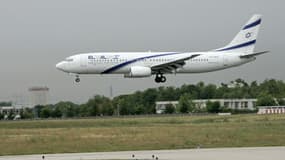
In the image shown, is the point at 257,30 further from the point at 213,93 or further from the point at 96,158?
the point at 213,93

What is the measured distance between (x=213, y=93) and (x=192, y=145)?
135384mm

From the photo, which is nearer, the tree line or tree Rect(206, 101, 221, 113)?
tree Rect(206, 101, 221, 113)

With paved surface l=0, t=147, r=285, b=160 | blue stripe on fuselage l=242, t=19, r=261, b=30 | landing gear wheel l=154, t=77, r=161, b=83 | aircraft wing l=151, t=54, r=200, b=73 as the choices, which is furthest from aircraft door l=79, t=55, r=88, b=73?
paved surface l=0, t=147, r=285, b=160

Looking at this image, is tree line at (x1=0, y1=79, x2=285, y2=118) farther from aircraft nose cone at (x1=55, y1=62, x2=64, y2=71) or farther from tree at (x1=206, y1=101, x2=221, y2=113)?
aircraft nose cone at (x1=55, y1=62, x2=64, y2=71)

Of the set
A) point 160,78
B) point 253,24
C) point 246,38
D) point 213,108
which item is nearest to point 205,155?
point 160,78

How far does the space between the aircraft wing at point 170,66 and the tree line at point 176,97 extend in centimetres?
5501

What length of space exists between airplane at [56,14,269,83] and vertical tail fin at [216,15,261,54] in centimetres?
101

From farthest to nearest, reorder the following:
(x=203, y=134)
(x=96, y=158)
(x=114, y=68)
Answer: (x=114, y=68) < (x=203, y=134) < (x=96, y=158)

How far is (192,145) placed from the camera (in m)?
30.7

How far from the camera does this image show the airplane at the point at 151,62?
5862cm

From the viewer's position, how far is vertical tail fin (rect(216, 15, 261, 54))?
63.7 m

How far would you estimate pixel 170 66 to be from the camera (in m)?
59.5

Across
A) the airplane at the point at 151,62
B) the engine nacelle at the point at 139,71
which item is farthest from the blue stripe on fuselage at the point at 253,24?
the engine nacelle at the point at 139,71

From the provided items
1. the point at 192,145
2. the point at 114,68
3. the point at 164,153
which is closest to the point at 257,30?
the point at 114,68
